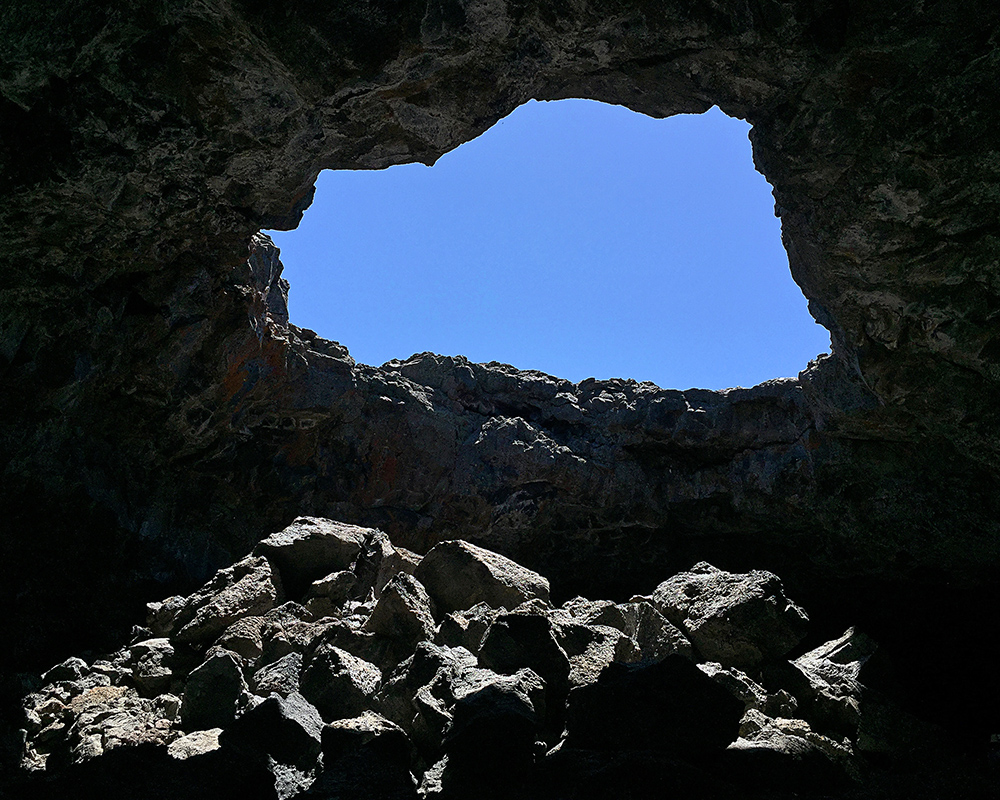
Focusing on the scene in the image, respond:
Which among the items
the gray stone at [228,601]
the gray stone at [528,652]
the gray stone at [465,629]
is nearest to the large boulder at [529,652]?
the gray stone at [528,652]

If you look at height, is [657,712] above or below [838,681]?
below

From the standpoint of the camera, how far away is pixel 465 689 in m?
5.10

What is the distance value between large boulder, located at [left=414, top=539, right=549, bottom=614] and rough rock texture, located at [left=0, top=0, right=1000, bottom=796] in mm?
3717

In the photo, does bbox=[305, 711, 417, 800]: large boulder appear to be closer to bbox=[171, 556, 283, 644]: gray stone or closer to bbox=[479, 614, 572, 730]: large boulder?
bbox=[479, 614, 572, 730]: large boulder

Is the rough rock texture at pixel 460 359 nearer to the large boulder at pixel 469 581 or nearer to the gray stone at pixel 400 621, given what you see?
the gray stone at pixel 400 621

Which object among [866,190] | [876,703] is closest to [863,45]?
[866,190]

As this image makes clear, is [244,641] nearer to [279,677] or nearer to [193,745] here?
[279,677]

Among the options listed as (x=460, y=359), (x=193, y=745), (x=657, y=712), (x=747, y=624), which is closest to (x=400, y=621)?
(x=193, y=745)

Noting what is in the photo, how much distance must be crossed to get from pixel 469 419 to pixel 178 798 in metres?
9.45

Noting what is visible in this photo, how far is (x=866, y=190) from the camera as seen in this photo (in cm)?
589

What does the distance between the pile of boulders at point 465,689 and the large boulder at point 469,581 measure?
0.02 meters

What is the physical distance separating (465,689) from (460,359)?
9.49m

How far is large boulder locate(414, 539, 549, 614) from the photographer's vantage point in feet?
24.1

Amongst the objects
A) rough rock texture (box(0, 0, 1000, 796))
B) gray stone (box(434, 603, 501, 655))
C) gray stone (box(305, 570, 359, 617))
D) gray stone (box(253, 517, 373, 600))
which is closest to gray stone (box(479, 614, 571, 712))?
gray stone (box(434, 603, 501, 655))
